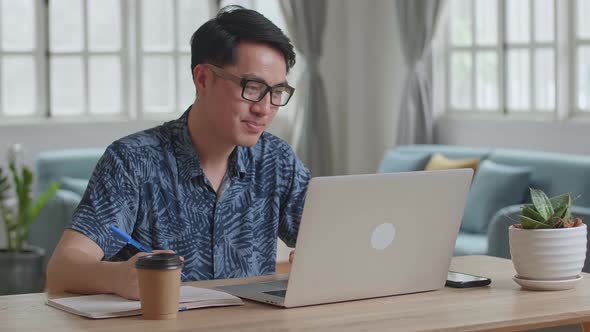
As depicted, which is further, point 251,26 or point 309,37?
point 309,37

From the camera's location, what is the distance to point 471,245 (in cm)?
554

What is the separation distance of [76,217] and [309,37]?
17.3 feet

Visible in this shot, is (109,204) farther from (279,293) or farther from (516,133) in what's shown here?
(516,133)

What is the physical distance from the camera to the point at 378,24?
25.7 feet

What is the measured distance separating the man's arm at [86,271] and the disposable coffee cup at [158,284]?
0.35ft

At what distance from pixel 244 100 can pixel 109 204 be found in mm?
408

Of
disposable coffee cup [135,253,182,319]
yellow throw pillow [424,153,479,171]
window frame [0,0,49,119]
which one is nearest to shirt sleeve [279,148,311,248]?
disposable coffee cup [135,253,182,319]

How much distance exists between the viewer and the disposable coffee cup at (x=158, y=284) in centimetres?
207

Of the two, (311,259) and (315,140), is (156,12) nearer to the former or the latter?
(315,140)

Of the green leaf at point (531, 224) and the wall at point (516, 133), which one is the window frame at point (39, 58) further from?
the green leaf at point (531, 224)

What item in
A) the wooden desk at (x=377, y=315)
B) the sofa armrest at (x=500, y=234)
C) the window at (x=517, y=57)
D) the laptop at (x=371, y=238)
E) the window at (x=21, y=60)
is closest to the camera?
the wooden desk at (x=377, y=315)

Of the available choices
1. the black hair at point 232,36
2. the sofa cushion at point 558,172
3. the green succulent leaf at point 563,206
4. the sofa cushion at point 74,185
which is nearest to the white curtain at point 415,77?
the sofa cushion at point 558,172

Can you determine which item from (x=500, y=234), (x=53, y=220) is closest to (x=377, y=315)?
(x=500, y=234)

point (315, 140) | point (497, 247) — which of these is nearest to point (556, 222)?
point (497, 247)
